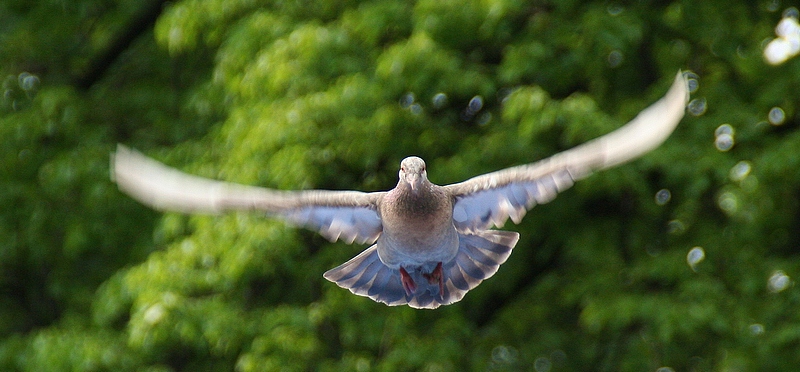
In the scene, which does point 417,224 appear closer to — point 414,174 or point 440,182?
point 414,174

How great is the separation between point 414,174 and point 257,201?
677 mm

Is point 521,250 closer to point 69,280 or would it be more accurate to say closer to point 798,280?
point 798,280

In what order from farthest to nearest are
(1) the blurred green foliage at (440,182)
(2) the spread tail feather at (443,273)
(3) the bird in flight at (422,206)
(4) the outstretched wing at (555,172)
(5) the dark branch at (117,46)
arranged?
(5) the dark branch at (117,46), (1) the blurred green foliage at (440,182), (2) the spread tail feather at (443,273), (3) the bird in flight at (422,206), (4) the outstretched wing at (555,172)

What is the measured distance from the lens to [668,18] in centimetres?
721

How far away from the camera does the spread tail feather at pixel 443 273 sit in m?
5.07

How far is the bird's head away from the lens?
14.9 ft

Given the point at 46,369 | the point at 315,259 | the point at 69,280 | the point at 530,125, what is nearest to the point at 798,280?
the point at 530,125

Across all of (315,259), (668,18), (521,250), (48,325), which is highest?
(668,18)

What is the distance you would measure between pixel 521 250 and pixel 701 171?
1.61 metres

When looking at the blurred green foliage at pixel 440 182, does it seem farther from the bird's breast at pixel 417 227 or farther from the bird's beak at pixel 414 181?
the bird's beak at pixel 414 181

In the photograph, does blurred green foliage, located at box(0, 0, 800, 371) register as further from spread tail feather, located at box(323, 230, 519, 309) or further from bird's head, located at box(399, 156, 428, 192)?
bird's head, located at box(399, 156, 428, 192)

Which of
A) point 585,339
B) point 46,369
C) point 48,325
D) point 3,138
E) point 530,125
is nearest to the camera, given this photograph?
point 530,125

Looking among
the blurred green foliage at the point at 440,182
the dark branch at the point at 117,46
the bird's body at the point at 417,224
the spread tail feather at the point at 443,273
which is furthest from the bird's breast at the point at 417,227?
the dark branch at the point at 117,46

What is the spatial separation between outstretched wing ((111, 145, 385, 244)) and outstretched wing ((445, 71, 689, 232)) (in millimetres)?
425
